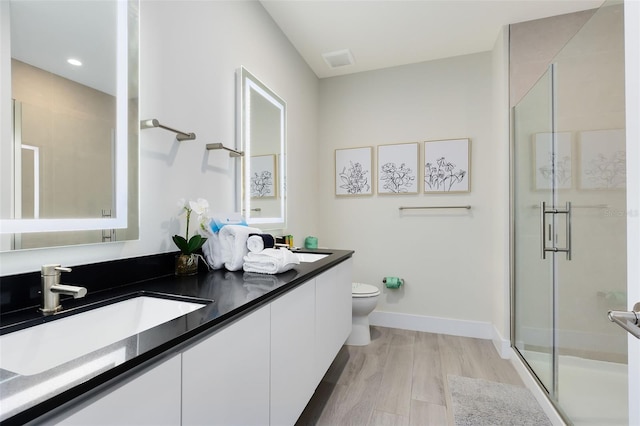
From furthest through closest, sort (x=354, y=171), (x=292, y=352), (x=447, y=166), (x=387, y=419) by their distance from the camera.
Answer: (x=354, y=171)
(x=447, y=166)
(x=387, y=419)
(x=292, y=352)

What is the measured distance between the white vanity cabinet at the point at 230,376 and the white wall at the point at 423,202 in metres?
2.07

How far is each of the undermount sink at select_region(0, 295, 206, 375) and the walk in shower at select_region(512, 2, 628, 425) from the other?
5.13ft

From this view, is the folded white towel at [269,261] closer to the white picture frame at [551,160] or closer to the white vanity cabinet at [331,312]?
the white vanity cabinet at [331,312]

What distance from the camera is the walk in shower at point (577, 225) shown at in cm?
117

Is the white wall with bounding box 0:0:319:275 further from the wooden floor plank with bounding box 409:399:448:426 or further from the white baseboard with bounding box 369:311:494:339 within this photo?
the white baseboard with bounding box 369:311:494:339

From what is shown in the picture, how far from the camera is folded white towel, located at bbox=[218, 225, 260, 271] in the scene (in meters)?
1.40

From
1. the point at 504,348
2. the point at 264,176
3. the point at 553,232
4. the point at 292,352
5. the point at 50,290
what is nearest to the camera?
the point at 50,290

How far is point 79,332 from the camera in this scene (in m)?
0.83

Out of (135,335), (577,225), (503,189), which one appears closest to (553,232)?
(577,225)

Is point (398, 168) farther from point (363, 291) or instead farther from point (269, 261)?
point (269, 261)

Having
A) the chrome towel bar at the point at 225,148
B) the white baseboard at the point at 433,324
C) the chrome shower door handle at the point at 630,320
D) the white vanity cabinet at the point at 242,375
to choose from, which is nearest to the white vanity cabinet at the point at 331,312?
the white vanity cabinet at the point at 242,375

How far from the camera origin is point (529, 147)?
2.05m

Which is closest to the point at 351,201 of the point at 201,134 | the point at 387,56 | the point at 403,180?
the point at 403,180

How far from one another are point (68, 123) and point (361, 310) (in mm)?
2130
